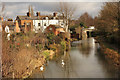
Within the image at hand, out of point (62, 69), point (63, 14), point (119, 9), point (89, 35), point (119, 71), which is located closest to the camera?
point (119, 71)

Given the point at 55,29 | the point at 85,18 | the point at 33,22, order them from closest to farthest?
the point at 33,22 → the point at 55,29 → the point at 85,18

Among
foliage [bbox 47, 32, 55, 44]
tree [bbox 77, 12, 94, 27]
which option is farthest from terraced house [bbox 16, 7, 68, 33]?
tree [bbox 77, 12, 94, 27]

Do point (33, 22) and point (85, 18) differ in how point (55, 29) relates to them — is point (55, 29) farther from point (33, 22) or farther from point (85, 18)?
point (85, 18)

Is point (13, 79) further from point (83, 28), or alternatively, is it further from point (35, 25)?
point (83, 28)

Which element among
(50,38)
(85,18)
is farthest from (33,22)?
(85,18)

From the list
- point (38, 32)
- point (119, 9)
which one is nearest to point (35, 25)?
point (38, 32)

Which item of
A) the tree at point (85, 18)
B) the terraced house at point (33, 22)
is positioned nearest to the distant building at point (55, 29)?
the terraced house at point (33, 22)

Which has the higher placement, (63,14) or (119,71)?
(63,14)

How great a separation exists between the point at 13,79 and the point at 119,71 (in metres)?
3.63

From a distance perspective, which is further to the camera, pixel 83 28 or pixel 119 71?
pixel 83 28

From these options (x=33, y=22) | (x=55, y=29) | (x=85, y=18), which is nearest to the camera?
(x=33, y=22)

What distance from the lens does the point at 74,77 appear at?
15.3 ft

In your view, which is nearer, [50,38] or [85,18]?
[50,38]

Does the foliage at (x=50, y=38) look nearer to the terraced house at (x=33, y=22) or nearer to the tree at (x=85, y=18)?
the terraced house at (x=33, y=22)
